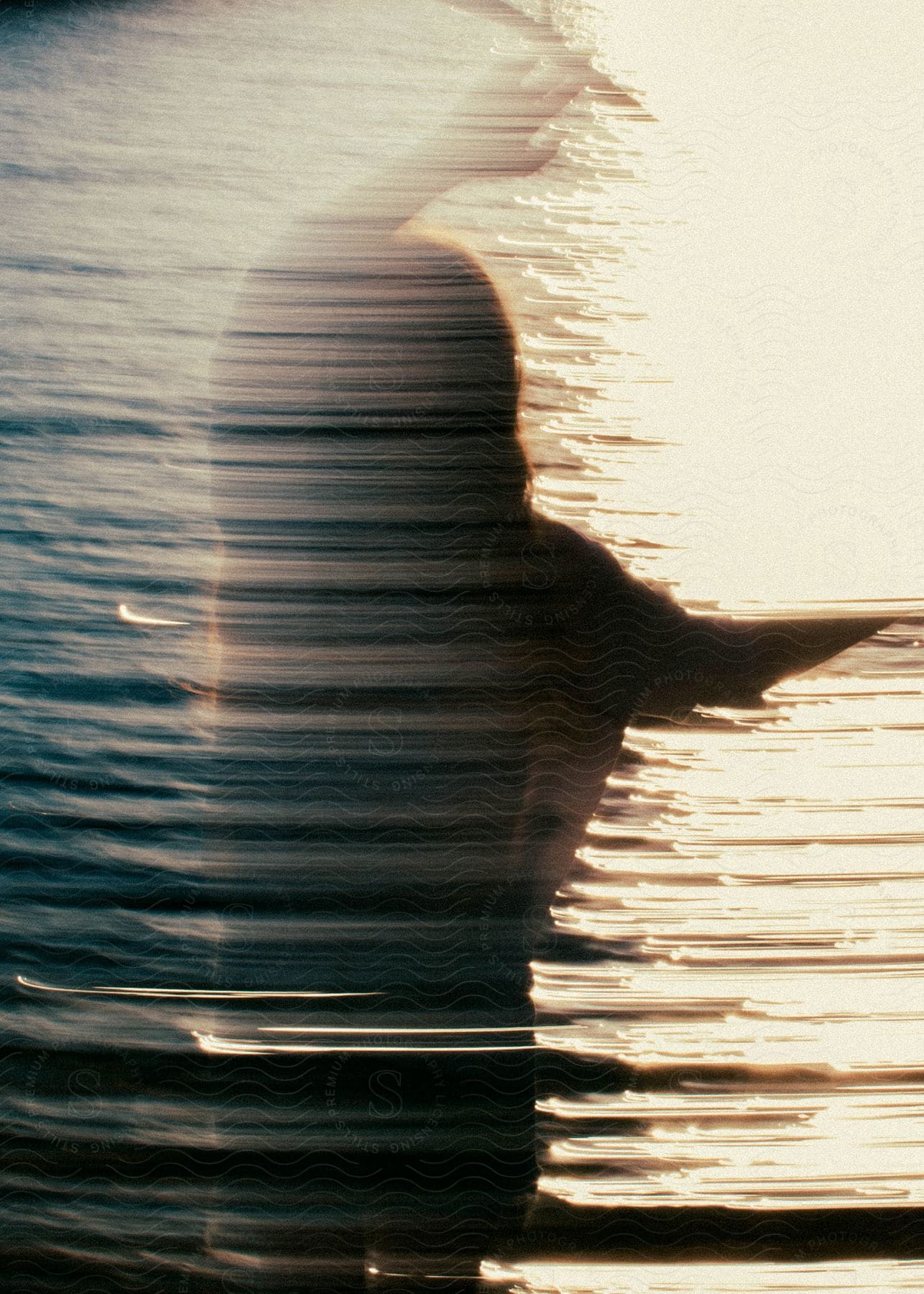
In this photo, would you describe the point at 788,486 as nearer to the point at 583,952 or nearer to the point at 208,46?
the point at 583,952

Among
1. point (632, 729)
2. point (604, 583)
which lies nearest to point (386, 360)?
point (604, 583)

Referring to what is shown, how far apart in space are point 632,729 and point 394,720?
21 centimetres

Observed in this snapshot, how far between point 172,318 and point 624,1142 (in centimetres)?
81

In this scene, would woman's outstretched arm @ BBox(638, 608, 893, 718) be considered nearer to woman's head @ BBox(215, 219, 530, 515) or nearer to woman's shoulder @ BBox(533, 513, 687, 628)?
woman's shoulder @ BBox(533, 513, 687, 628)

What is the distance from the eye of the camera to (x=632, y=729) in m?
0.67

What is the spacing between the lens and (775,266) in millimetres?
685

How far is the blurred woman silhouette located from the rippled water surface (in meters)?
0.02

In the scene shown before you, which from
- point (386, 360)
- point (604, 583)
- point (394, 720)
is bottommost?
point (394, 720)

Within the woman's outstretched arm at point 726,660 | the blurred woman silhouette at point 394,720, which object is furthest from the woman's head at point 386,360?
the woman's outstretched arm at point 726,660

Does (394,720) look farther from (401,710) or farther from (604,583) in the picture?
(604,583)

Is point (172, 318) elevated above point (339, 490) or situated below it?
above

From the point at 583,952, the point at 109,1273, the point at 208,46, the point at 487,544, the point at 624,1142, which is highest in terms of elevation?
the point at 208,46

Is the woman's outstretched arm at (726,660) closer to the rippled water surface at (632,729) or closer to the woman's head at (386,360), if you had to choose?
the rippled water surface at (632,729)

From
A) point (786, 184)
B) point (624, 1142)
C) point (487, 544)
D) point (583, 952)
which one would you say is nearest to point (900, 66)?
point (786, 184)
